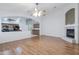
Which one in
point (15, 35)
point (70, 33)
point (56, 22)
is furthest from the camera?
point (56, 22)

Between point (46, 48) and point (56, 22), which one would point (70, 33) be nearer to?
point (56, 22)

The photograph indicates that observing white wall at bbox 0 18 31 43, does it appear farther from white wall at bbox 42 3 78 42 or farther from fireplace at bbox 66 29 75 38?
fireplace at bbox 66 29 75 38

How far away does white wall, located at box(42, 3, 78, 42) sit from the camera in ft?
25.2

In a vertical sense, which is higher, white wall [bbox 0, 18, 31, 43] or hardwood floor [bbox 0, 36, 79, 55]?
white wall [bbox 0, 18, 31, 43]

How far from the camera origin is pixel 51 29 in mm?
9430

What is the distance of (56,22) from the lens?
893 centimetres

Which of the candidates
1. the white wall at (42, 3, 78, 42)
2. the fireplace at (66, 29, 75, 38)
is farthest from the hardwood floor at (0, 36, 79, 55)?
the white wall at (42, 3, 78, 42)

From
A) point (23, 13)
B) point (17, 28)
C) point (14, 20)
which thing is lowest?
point (17, 28)

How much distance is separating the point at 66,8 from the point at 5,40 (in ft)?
13.6

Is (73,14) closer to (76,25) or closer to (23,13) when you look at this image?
(76,25)

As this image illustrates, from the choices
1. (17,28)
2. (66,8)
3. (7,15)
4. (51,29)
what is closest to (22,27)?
(17,28)

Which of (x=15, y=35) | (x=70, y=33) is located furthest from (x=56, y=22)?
(x=15, y=35)

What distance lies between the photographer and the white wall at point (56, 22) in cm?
769

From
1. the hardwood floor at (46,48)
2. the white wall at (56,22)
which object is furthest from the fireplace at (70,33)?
the hardwood floor at (46,48)
